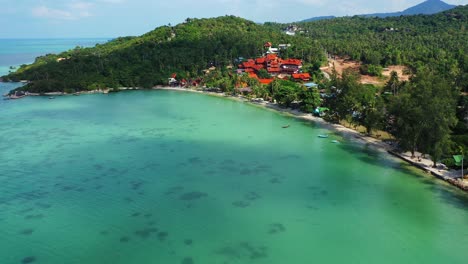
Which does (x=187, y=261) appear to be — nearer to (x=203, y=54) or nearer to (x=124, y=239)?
(x=124, y=239)

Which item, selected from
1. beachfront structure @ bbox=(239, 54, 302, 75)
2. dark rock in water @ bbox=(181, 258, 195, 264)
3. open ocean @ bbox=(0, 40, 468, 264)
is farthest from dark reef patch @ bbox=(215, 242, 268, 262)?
beachfront structure @ bbox=(239, 54, 302, 75)

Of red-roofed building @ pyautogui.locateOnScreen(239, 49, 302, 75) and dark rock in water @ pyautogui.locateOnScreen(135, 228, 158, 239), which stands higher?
red-roofed building @ pyautogui.locateOnScreen(239, 49, 302, 75)

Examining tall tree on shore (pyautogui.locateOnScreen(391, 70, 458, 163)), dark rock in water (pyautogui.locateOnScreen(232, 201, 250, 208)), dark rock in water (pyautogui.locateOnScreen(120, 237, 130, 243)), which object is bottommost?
dark rock in water (pyautogui.locateOnScreen(120, 237, 130, 243))

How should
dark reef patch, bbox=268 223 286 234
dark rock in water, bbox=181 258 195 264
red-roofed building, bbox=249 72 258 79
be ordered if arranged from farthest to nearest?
red-roofed building, bbox=249 72 258 79 < dark reef patch, bbox=268 223 286 234 < dark rock in water, bbox=181 258 195 264

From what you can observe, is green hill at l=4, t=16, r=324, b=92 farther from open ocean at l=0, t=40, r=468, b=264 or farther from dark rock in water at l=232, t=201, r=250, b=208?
dark rock in water at l=232, t=201, r=250, b=208

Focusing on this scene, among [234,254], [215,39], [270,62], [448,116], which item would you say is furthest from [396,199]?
[215,39]

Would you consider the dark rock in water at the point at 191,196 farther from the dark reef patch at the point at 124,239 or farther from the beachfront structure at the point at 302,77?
the beachfront structure at the point at 302,77
